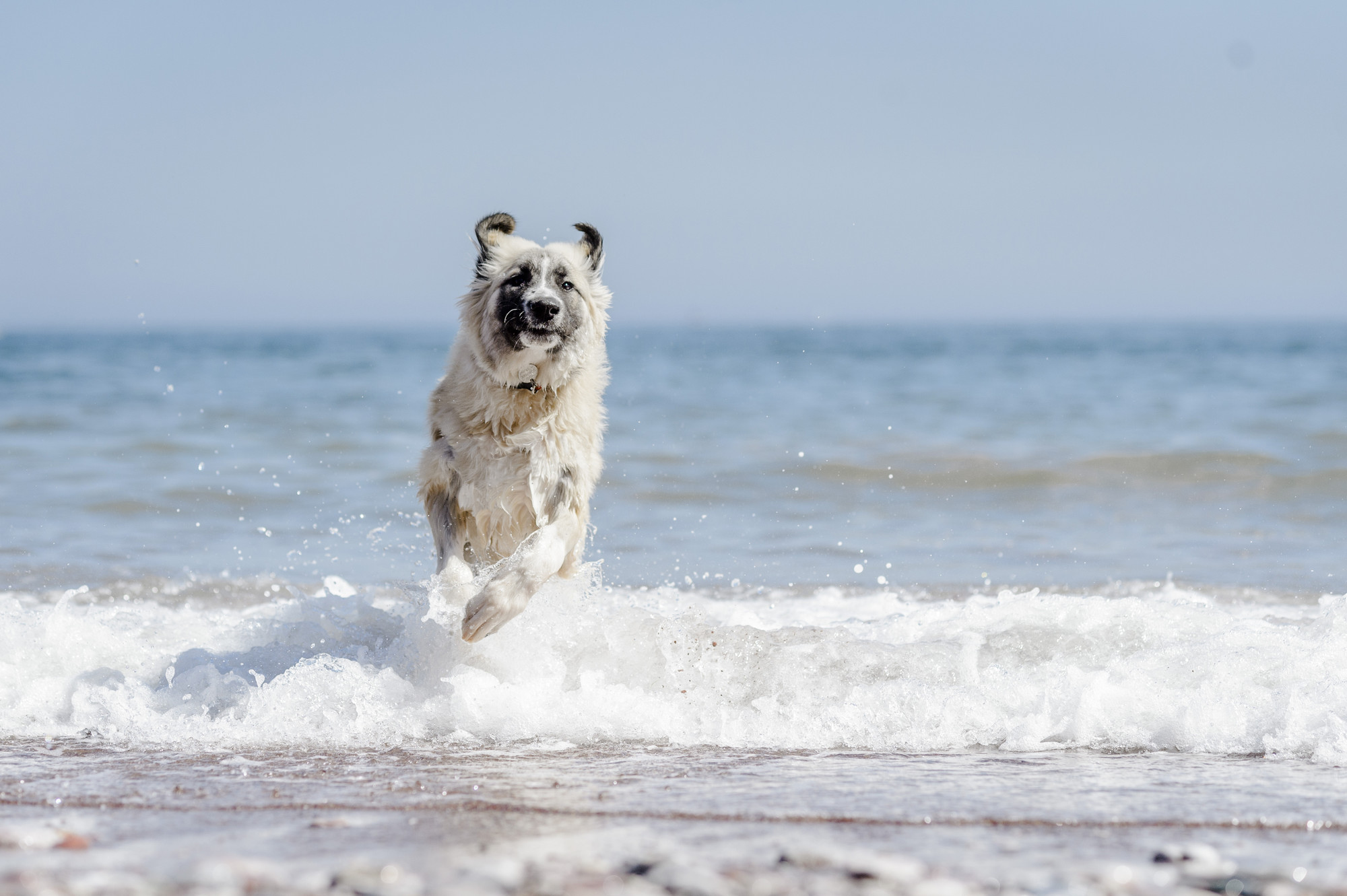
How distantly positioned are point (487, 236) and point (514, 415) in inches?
35.3

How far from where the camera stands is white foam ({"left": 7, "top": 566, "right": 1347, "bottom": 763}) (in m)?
4.79

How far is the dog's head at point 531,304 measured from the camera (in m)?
5.40

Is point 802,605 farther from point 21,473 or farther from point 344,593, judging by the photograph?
point 21,473

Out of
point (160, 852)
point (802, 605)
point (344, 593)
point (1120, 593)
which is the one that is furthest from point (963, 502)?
point (160, 852)

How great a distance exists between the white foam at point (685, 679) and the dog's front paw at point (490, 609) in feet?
0.90

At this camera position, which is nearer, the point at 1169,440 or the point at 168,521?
the point at 168,521

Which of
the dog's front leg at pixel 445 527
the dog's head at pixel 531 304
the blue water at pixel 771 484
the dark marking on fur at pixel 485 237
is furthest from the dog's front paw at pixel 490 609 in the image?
the blue water at pixel 771 484

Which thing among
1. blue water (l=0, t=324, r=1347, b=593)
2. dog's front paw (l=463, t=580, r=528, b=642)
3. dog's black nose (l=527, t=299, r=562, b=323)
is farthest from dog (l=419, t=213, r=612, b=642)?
blue water (l=0, t=324, r=1347, b=593)

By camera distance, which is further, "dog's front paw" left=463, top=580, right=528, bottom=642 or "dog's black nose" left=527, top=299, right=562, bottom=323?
"dog's black nose" left=527, top=299, right=562, bottom=323

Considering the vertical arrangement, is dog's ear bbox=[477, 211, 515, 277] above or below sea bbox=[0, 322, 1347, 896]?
above

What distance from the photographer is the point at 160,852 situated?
3.24m

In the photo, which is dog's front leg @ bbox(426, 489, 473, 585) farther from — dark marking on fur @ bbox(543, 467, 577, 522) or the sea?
dark marking on fur @ bbox(543, 467, 577, 522)

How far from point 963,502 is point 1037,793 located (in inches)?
302

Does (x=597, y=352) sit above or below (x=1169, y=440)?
above
